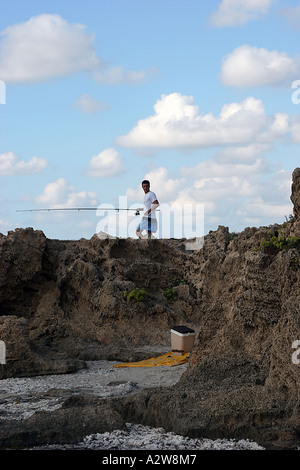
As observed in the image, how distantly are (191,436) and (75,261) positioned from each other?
938 centimetres

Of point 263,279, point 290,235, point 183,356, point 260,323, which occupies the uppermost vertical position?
point 290,235

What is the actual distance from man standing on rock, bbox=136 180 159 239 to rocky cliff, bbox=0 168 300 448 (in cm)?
41

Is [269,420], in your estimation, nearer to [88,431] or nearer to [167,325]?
Result: [88,431]

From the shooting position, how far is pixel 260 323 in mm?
9328

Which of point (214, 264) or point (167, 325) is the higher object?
point (214, 264)

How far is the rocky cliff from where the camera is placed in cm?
746

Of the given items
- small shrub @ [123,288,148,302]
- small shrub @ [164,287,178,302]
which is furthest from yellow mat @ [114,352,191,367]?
small shrub @ [164,287,178,302]

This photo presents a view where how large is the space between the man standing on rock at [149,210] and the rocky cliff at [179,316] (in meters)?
0.41

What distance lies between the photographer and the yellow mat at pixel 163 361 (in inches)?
476

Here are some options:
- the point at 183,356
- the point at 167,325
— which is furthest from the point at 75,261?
the point at 183,356

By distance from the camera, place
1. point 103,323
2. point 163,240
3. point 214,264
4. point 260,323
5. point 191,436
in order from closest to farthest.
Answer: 1. point 191,436
2. point 260,323
3. point 103,323
4. point 214,264
5. point 163,240

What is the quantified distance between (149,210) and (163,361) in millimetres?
5642

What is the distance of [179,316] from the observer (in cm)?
1570

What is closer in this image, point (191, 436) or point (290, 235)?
point (191, 436)
